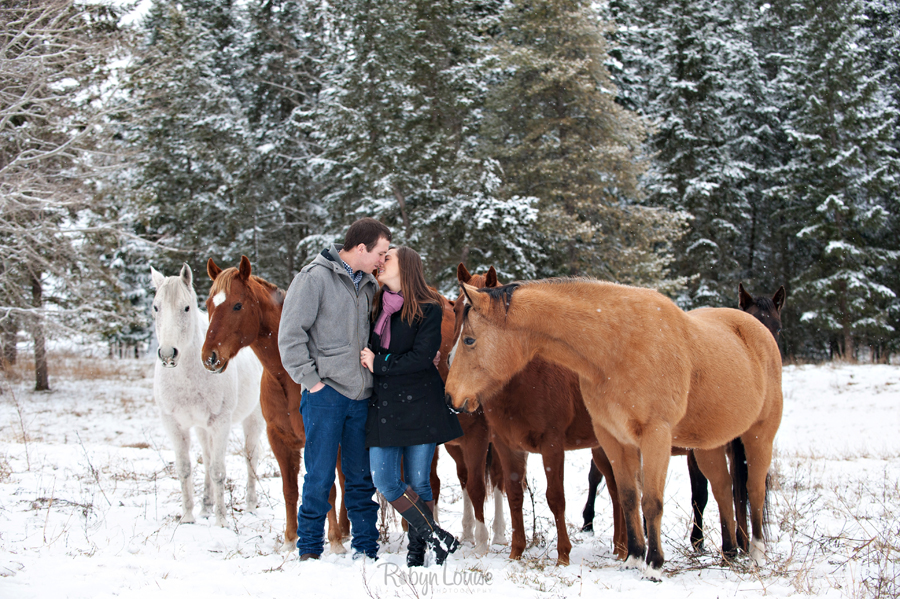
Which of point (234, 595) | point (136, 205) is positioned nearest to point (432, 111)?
point (136, 205)

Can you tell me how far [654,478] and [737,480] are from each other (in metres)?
1.33

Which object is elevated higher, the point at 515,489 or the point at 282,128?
the point at 282,128

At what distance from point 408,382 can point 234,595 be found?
1.52 meters

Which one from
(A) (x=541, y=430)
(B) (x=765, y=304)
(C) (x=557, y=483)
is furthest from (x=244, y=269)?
(B) (x=765, y=304)

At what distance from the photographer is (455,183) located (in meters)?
16.8

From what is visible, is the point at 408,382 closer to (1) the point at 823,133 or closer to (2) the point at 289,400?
(2) the point at 289,400

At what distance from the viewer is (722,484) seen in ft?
14.6

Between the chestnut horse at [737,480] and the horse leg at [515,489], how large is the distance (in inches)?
49.7

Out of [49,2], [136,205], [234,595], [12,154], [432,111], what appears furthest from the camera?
[432,111]

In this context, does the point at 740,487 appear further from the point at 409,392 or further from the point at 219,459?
the point at 219,459

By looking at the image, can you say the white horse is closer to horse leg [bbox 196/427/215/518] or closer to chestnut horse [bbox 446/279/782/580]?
horse leg [bbox 196/427/215/518]

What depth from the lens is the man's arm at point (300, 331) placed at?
12.3 ft

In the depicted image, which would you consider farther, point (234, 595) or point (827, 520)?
point (827, 520)

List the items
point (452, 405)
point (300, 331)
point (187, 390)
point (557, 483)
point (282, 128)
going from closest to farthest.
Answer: point (452, 405)
point (300, 331)
point (557, 483)
point (187, 390)
point (282, 128)
